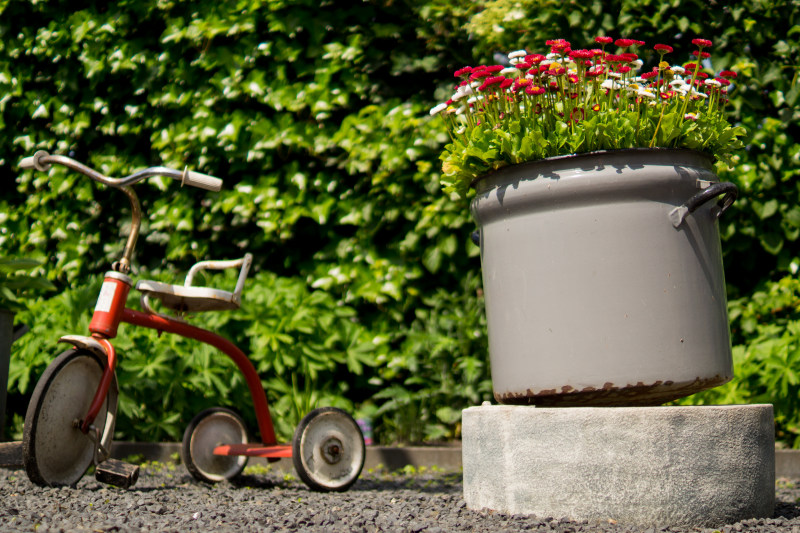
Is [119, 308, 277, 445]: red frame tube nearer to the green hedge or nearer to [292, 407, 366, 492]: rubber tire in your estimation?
[292, 407, 366, 492]: rubber tire

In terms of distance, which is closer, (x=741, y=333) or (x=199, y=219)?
(x=741, y=333)

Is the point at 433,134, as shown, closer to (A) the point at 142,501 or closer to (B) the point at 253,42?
(B) the point at 253,42

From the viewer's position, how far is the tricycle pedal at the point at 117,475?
2.62m

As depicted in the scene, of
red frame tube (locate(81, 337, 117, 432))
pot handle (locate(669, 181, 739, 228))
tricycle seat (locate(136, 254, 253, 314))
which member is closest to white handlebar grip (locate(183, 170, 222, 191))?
tricycle seat (locate(136, 254, 253, 314))

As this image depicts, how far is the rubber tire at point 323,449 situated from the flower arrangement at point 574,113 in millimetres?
1147

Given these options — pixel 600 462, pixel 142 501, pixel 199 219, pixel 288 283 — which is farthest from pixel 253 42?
pixel 600 462

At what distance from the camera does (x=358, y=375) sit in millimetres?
4246

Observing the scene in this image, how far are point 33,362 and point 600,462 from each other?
108 inches

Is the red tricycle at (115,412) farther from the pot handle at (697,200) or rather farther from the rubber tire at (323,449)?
the pot handle at (697,200)

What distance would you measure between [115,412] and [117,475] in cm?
26

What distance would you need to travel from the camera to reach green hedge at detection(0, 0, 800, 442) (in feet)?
12.3

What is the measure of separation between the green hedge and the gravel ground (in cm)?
78

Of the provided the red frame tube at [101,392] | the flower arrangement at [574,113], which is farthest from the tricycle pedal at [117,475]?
the flower arrangement at [574,113]

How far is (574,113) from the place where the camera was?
2.31m
